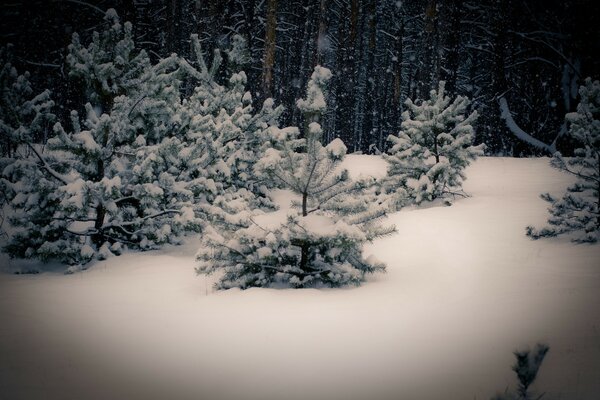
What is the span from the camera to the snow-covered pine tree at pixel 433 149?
9008 millimetres

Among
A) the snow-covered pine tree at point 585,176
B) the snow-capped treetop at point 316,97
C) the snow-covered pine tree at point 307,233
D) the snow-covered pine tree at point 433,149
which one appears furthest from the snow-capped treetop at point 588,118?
the snow-capped treetop at point 316,97

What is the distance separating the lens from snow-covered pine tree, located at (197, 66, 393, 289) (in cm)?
504

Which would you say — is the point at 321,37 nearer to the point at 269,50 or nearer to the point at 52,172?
the point at 269,50

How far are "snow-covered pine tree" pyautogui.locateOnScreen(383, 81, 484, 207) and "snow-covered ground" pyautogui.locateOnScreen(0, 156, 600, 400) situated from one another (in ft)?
9.15

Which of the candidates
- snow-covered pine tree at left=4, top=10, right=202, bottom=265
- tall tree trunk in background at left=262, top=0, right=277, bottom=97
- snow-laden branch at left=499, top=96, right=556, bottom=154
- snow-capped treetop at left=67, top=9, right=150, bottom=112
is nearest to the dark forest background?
tall tree trunk in background at left=262, top=0, right=277, bottom=97

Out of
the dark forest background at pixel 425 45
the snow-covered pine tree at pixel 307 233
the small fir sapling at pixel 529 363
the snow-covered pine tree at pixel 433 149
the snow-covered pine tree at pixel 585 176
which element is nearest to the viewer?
the small fir sapling at pixel 529 363

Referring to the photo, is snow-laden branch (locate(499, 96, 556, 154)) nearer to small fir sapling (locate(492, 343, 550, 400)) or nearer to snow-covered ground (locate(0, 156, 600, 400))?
snow-covered ground (locate(0, 156, 600, 400))

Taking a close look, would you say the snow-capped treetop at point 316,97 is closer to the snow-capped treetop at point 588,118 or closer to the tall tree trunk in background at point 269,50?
the snow-capped treetop at point 588,118

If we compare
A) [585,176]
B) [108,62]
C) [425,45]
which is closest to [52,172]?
[108,62]

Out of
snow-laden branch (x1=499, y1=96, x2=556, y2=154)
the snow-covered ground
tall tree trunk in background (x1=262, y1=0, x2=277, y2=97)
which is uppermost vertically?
tall tree trunk in background (x1=262, y1=0, x2=277, y2=97)

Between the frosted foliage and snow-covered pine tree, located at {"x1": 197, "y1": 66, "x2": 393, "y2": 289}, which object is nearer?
snow-covered pine tree, located at {"x1": 197, "y1": 66, "x2": 393, "y2": 289}

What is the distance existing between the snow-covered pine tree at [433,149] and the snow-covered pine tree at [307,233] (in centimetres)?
400

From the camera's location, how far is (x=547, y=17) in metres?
12.3

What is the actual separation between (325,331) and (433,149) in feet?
→ 22.2
